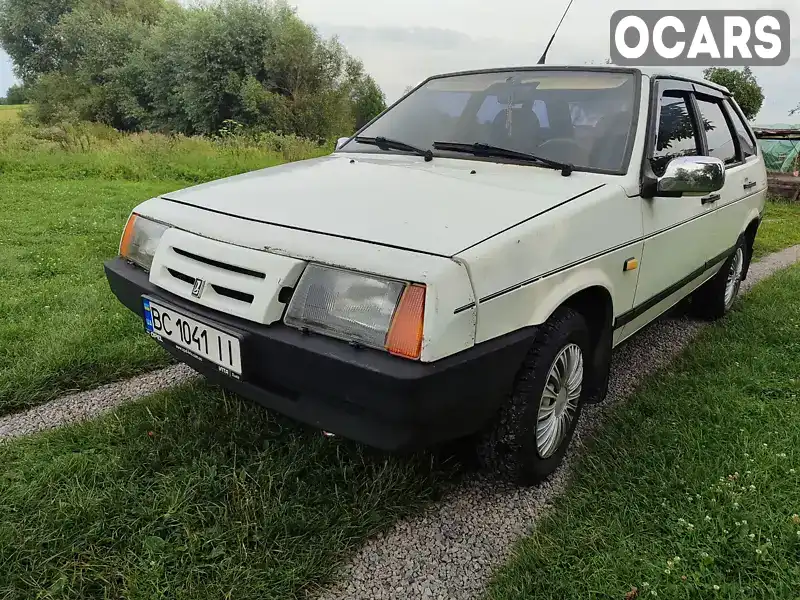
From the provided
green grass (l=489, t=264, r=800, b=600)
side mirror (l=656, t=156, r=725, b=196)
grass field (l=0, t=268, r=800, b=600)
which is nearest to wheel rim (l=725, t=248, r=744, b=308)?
green grass (l=489, t=264, r=800, b=600)

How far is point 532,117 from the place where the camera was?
276 centimetres

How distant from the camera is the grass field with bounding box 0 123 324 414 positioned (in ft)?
9.93

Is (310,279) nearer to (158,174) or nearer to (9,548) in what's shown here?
(9,548)

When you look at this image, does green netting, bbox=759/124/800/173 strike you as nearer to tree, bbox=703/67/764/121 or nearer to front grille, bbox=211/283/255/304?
tree, bbox=703/67/764/121

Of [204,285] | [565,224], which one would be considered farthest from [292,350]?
[565,224]

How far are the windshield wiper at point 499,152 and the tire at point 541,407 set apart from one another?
2.17ft

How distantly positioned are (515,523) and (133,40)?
35.0m

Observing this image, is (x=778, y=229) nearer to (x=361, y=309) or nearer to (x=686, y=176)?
(x=686, y=176)

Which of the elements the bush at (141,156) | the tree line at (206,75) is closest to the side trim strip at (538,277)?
the bush at (141,156)

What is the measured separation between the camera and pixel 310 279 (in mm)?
1734

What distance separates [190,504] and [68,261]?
378 cm

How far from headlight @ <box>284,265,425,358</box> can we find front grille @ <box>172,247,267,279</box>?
0.58 ft

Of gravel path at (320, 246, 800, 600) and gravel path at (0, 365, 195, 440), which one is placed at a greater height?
gravel path at (320, 246, 800, 600)

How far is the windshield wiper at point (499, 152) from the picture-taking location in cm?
242
